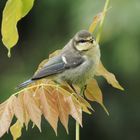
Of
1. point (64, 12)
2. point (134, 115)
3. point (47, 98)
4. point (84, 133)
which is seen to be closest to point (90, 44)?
point (47, 98)

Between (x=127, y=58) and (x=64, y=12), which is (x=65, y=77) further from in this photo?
(x=64, y=12)

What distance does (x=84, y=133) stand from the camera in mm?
4773

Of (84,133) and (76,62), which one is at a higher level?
(76,62)

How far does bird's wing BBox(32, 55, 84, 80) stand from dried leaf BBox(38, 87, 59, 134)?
0.27 m

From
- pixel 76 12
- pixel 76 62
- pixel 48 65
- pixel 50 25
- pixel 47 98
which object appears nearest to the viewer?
pixel 47 98

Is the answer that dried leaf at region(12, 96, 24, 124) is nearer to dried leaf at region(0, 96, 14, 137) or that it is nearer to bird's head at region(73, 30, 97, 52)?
dried leaf at region(0, 96, 14, 137)

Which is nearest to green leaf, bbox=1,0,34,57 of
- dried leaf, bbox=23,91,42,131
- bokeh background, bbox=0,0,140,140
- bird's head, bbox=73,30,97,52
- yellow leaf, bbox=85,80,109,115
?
dried leaf, bbox=23,91,42,131

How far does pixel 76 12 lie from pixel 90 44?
1.58 m

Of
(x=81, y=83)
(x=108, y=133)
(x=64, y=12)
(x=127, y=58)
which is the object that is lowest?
(x=108, y=133)

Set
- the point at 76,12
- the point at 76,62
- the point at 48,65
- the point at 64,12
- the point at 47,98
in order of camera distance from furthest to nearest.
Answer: the point at 64,12
the point at 76,12
the point at 76,62
the point at 48,65
the point at 47,98

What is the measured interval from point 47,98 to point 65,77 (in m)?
0.50

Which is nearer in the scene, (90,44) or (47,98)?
(47,98)

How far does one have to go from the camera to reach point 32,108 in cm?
170

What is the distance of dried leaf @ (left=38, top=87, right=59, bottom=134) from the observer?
168 cm
